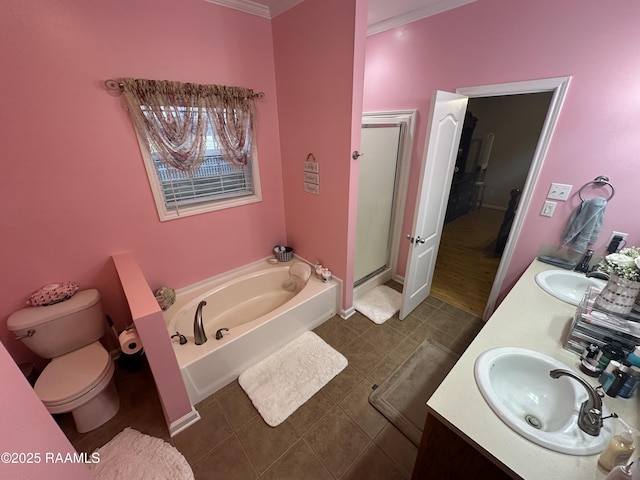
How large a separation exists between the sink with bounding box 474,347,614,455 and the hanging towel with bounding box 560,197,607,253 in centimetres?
111

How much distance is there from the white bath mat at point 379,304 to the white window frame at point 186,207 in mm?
1539

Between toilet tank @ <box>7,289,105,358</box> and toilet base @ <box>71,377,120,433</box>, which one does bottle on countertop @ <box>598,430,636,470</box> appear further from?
toilet tank @ <box>7,289,105,358</box>

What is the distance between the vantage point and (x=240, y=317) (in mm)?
2424

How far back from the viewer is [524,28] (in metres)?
1.63

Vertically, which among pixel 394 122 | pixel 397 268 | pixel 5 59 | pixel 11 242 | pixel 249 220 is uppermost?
pixel 5 59

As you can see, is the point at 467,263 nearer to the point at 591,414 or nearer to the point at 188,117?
the point at 591,414

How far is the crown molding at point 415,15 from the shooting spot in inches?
73.7

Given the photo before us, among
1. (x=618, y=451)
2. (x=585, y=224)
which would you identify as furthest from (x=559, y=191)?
(x=618, y=451)

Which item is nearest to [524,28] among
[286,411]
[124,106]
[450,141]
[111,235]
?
[450,141]

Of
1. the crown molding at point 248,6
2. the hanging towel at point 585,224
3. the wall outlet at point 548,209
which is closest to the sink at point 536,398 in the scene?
the hanging towel at point 585,224

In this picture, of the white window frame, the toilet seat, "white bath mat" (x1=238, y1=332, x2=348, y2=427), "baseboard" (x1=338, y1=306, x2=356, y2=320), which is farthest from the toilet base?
"baseboard" (x1=338, y1=306, x2=356, y2=320)

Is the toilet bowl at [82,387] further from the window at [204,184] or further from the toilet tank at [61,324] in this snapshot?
the window at [204,184]

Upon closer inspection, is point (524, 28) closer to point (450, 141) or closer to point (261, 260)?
point (450, 141)

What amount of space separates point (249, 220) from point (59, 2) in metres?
1.77
